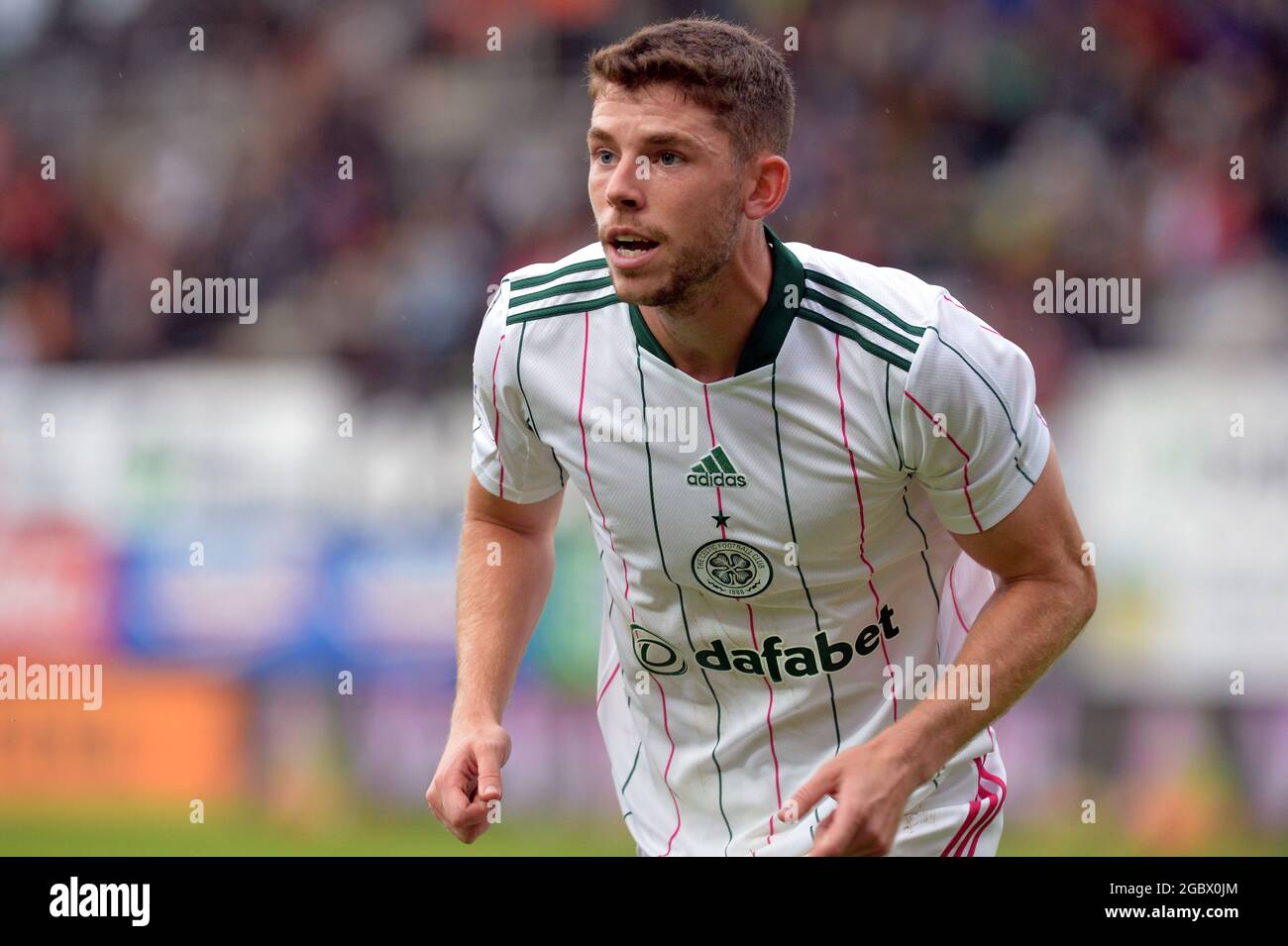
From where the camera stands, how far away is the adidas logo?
3.06 metres

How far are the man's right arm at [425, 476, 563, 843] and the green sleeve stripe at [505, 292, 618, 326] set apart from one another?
0.43 metres

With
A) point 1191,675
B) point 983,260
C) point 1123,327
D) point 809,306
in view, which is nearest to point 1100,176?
point 983,260

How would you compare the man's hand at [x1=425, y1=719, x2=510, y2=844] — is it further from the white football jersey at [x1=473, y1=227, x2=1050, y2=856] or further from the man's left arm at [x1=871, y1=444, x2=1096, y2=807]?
the man's left arm at [x1=871, y1=444, x2=1096, y2=807]

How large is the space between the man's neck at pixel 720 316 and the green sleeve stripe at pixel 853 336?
0.09m

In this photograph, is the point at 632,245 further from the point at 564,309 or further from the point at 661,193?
the point at 564,309

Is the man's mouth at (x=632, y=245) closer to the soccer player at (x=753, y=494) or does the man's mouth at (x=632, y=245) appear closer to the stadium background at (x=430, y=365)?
the soccer player at (x=753, y=494)

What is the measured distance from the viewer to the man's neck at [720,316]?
2.96 metres

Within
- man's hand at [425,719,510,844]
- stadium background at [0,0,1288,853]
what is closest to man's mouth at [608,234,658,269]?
man's hand at [425,719,510,844]

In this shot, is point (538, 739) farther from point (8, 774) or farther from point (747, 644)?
point (747, 644)

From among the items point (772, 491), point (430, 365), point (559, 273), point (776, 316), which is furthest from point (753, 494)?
point (430, 365)

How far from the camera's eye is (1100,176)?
759 cm

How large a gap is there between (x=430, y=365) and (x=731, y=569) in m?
4.11

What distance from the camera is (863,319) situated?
117 inches
